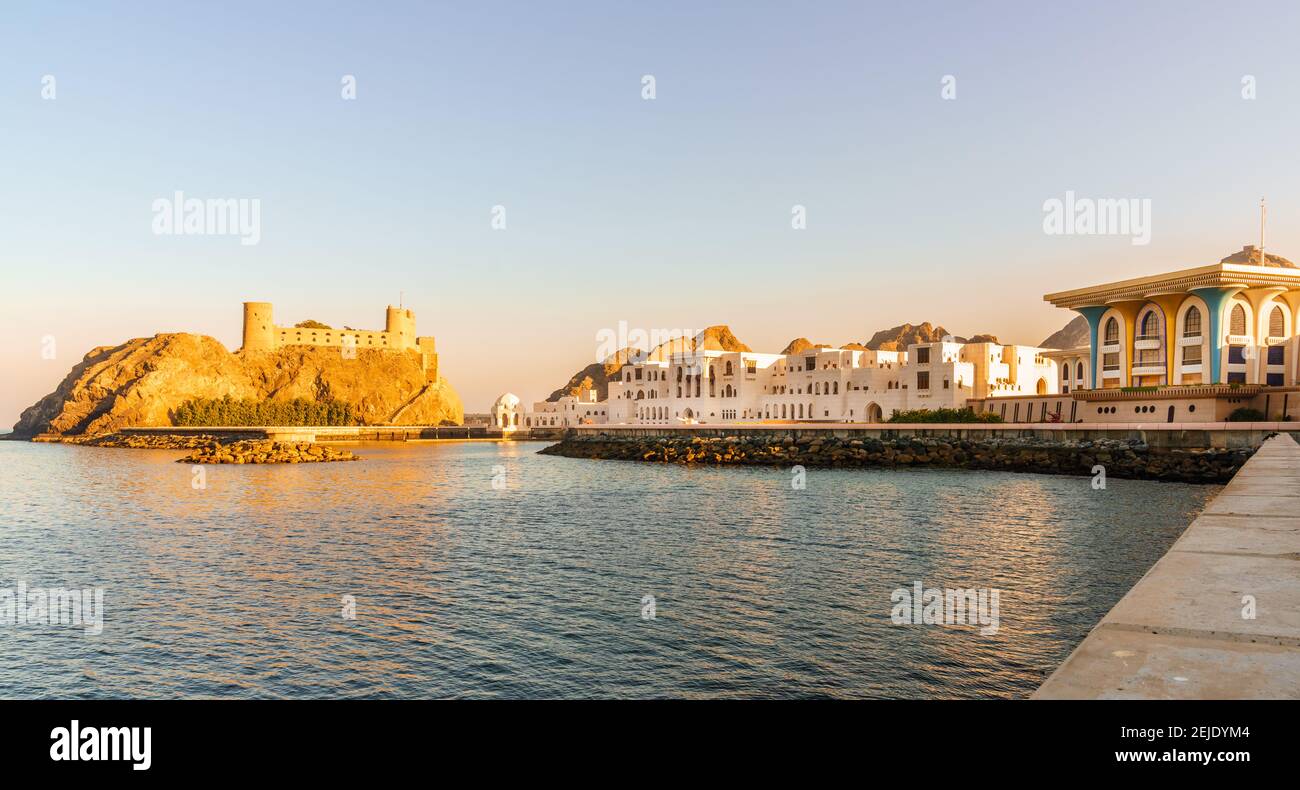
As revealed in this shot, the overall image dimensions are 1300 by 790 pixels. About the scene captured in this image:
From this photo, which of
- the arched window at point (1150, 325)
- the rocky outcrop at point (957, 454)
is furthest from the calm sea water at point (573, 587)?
the arched window at point (1150, 325)

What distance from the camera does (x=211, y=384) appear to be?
566 feet

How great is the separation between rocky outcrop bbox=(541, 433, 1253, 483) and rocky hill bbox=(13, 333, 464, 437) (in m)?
120

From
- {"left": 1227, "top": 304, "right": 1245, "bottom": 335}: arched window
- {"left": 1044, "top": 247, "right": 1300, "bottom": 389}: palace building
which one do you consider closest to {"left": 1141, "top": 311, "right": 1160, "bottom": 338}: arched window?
{"left": 1044, "top": 247, "right": 1300, "bottom": 389}: palace building

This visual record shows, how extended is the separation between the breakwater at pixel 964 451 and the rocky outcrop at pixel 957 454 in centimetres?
5

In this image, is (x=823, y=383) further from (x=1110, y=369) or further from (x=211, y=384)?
(x=211, y=384)

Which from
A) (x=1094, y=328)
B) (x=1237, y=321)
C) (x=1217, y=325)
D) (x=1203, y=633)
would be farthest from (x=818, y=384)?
(x=1203, y=633)

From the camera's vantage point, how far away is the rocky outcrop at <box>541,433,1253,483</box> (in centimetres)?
4622

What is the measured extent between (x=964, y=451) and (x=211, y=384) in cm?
16488

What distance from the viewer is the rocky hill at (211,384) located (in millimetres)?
162250

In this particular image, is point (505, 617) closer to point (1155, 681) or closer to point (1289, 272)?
point (1155, 681)

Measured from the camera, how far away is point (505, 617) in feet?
54.3
